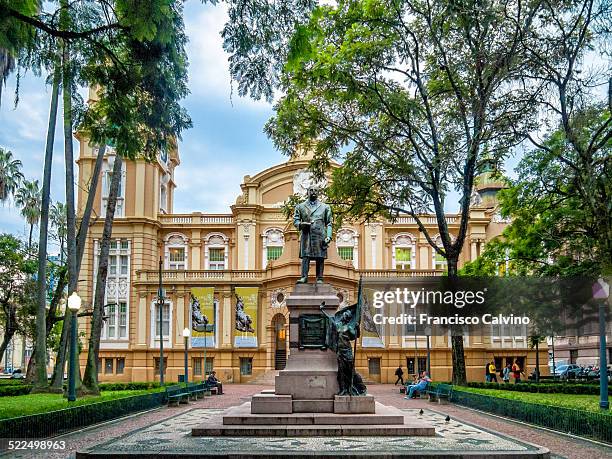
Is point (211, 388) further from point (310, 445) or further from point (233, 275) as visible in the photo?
point (310, 445)

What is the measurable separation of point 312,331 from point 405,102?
37.8 ft

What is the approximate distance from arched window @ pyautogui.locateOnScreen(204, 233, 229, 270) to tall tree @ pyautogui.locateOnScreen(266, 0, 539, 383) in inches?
815

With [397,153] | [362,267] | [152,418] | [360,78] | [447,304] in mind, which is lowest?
[152,418]

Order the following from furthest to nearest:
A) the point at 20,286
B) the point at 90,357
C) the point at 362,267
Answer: the point at 362,267 → the point at 20,286 → the point at 90,357

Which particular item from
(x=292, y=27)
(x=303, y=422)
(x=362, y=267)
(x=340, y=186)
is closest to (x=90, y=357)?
(x=340, y=186)

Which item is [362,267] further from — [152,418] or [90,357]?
[152,418]

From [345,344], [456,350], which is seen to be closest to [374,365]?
[456,350]

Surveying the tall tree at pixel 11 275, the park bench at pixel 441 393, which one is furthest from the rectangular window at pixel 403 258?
the tall tree at pixel 11 275

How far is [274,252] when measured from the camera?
151ft

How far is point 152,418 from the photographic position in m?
18.2

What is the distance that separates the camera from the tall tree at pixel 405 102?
69.3 ft

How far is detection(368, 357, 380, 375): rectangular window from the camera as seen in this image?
42.1 meters

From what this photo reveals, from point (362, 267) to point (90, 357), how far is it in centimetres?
2515

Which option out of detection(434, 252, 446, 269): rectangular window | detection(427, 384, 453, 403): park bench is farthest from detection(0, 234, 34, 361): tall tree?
detection(434, 252, 446, 269): rectangular window
